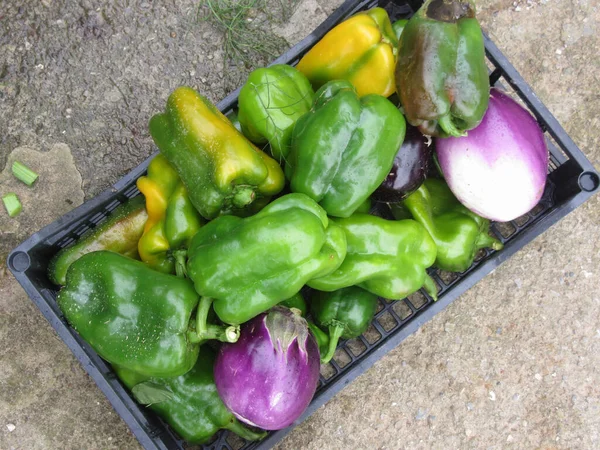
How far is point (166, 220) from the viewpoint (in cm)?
177

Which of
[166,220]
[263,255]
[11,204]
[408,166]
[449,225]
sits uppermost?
[11,204]

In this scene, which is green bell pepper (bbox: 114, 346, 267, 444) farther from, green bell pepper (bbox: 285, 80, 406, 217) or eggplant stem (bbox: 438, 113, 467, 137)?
eggplant stem (bbox: 438, 113, 467, 137)

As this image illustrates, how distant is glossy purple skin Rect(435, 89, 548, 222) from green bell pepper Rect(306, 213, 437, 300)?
212mm

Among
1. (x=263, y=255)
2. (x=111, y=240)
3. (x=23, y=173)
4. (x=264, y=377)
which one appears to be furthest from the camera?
(x=23, y=173)

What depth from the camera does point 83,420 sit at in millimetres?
2238

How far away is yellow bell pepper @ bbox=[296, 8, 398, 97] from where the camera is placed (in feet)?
5.88

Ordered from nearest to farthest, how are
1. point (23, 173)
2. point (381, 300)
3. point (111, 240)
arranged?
point (111, 240), point (381, 300), point (23, 173)

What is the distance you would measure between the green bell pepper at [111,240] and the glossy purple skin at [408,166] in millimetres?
790

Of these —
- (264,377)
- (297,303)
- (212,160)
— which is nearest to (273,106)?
(212,160)

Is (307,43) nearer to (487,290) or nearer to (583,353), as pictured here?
(487,290)

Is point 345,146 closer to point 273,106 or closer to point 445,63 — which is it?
point 273,106

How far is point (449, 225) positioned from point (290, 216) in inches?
25.9

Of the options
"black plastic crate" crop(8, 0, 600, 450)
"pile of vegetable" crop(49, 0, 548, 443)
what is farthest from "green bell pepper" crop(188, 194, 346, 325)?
"black plastic crate" crop(8, 0, 600, 450)

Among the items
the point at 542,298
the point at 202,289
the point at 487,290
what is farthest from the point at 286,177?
the point at 542,298
